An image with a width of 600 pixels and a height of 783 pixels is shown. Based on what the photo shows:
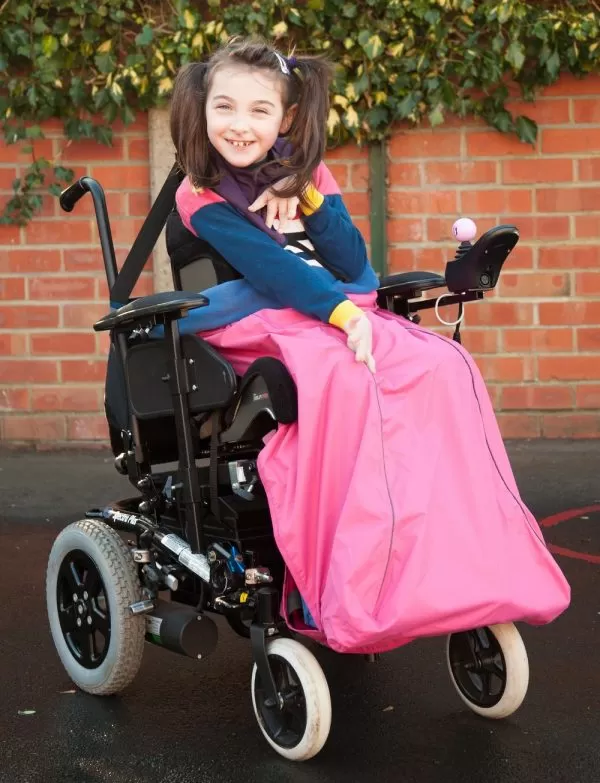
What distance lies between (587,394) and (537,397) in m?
0.26

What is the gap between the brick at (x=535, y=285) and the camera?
6.28 meters

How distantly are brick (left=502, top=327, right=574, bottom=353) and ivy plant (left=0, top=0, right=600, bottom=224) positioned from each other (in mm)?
976

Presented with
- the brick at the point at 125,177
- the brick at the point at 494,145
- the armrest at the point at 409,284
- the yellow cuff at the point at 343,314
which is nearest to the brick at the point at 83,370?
the brick at the point at 125,177

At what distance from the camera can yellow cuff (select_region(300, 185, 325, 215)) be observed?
3129 millimetres

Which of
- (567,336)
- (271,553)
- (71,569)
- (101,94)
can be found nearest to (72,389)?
(101,94)

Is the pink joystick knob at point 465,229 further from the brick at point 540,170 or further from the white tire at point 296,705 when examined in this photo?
the brick at point 540,170

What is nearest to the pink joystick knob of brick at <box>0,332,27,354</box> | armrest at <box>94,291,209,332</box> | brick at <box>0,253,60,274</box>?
armrest at <box>94,291,209,332</box>

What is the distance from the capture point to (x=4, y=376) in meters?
6.50

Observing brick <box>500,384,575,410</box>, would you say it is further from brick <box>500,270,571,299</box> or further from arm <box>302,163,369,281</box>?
arm <box>302,163,369,281</box>

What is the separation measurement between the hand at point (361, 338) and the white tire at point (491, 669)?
2.31 feet

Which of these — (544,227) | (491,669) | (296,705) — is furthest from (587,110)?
(296,705)

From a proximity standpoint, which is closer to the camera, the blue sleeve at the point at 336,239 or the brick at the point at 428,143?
the blue sleeve at the point at 336,239

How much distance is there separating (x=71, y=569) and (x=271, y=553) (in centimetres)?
62

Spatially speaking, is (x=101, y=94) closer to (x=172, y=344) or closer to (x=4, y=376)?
(x=4, y=376)
